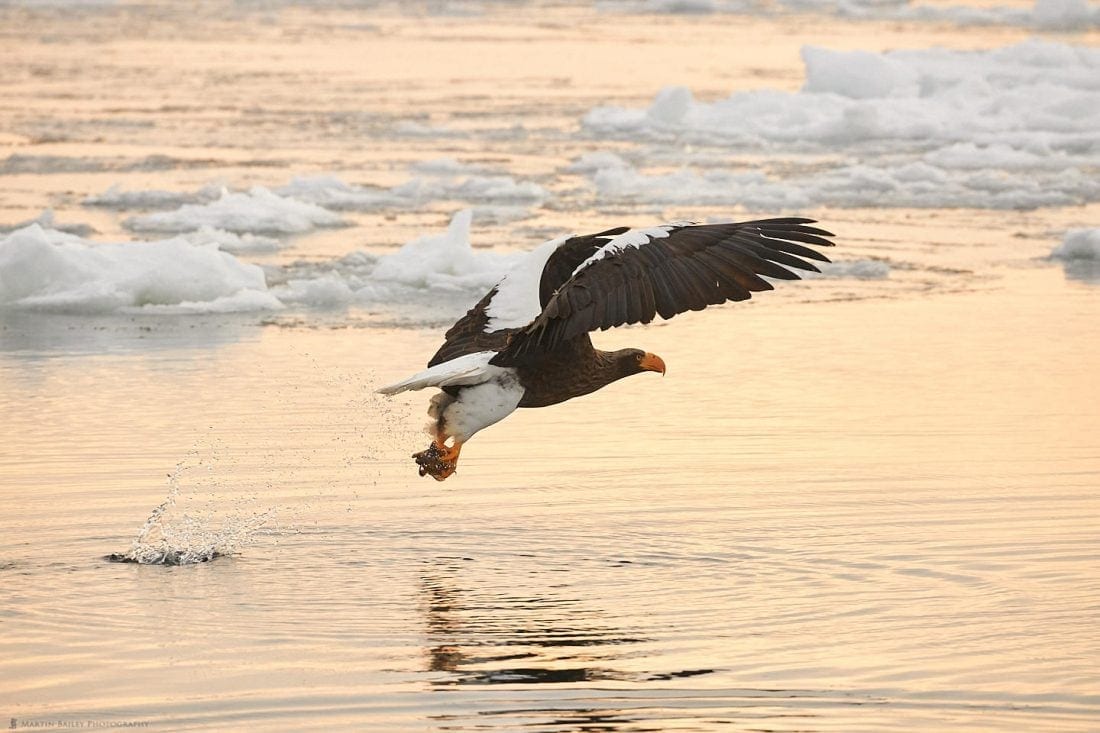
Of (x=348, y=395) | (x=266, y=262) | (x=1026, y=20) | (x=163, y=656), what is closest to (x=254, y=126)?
(x=266, y=262)

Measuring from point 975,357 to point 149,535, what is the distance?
515 centimetres

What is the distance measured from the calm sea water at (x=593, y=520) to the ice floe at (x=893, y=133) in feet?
6.63

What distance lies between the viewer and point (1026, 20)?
39094 millimetres

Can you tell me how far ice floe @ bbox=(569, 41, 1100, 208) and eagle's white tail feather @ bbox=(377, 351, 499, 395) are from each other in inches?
349

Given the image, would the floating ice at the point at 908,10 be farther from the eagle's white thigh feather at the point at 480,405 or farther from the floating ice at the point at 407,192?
the eagle's white thigh feather at the point at 480,405

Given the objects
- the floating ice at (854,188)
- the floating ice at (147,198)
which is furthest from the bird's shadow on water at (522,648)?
the floating ice at (147,198)

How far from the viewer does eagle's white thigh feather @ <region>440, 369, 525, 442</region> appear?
6.82 metres

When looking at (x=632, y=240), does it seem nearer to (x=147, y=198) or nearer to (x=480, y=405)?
(x=480, y=405)

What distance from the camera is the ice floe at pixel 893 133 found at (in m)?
16.4

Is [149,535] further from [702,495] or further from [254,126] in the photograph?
[254,126]

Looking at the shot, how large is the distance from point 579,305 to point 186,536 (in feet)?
6.09

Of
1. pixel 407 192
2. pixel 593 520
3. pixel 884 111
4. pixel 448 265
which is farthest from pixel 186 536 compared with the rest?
pixel 884 111

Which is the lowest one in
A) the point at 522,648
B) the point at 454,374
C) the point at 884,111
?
the point at 522,648

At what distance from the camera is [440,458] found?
22.8 ft
